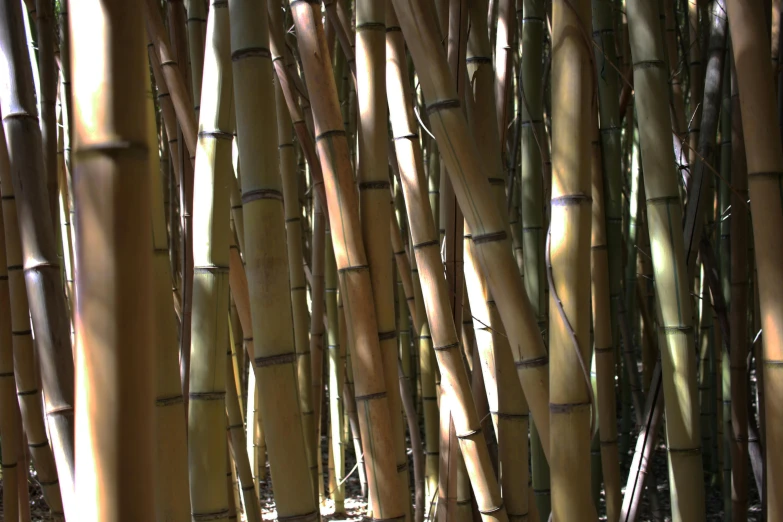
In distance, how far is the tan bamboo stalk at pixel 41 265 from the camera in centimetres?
79

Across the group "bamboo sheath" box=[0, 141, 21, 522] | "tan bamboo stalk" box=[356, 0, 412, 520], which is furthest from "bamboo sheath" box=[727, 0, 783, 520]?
"bamboo sheath" box=[0, 141, 21, 522]

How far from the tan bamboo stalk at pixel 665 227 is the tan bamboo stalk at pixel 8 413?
83cm

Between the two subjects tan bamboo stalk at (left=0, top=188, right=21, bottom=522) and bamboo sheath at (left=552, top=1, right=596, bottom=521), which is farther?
tan bamboo stalk at (left=0, top=188, right=21, bottom=522)

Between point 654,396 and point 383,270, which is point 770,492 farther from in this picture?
point 383,270

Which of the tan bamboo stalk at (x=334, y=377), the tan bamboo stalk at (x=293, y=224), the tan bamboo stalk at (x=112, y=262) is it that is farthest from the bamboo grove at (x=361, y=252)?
the tan bamboo stalk at (x=334, y=377)

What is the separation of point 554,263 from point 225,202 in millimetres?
304

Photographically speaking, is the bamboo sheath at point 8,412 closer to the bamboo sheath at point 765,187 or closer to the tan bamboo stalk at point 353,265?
the tan bamboo stalk at point 353,265

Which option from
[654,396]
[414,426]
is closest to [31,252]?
[654,396]

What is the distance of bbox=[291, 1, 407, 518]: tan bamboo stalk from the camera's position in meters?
0.70

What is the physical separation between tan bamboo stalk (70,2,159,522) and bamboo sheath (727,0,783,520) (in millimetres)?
461

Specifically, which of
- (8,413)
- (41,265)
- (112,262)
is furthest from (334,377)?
(112,262)

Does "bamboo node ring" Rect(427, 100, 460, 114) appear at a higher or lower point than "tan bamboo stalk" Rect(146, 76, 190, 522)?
higher

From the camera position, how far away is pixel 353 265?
2.33 feet

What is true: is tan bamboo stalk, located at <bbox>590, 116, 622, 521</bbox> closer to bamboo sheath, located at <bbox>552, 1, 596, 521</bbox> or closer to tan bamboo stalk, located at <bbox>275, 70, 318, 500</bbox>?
bamboo sheath, located at <bbox>552, 1, 596, 521</bbox>
